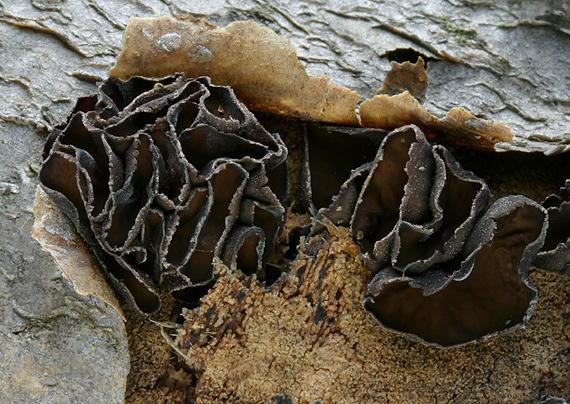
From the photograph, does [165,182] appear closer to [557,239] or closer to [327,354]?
[327,354]

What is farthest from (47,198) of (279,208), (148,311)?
(279,208)

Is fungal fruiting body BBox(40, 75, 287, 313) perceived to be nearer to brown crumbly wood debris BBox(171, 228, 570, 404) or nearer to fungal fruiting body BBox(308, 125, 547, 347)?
brown crumbly wood debris BBox(171, 228, 570, 404)

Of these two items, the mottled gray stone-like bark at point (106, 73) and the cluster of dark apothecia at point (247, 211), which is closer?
the cluster of dark apothecia at point (247, 211)

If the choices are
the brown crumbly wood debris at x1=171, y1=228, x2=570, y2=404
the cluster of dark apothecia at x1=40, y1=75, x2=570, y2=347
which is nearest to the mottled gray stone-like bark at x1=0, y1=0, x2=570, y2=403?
the cluster of dark apothecia at x1=40, y1=75, x2=570, y2=347

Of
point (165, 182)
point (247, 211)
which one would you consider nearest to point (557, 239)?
point (247, 211)

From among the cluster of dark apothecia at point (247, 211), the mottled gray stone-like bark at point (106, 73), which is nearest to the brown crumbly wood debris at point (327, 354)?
the cluster of dark apothecia at point (247, 211)

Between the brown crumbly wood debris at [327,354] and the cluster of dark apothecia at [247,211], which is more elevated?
the cluster of dark apothecia at [247,211]

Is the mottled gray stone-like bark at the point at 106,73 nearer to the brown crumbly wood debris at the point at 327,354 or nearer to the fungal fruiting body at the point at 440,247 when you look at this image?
the fungal fruiting body at the point at 440,247
